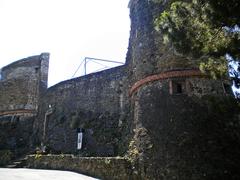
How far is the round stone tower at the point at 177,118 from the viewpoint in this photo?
9.66 metres

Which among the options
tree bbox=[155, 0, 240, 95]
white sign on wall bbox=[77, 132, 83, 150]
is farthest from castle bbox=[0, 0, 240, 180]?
tree bbox=[155, 0, 240, 95]

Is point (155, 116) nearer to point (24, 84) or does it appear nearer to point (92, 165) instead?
point (92, 165)

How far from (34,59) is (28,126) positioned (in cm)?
530

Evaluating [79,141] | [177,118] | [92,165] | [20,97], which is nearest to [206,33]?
[177,118]

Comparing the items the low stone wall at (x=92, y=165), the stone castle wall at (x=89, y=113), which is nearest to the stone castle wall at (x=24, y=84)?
the stone castle wall at (x=89, y=113)

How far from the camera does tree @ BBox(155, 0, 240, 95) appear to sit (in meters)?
7.84

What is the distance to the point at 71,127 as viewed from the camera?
1895 cm

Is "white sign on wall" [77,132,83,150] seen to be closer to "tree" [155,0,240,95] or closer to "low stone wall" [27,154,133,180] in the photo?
"low stone wall" [27,154,133,180]

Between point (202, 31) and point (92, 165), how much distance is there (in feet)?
22.4

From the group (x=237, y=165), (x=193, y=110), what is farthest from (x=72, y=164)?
(x=237, y=165)

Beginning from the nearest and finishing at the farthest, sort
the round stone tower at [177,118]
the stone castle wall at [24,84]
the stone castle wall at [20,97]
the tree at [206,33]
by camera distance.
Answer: the tree at [206,33] < the round stone tower at [177,118] < the stone castle wall at [20,97] < the stone castle wall at [24,84]

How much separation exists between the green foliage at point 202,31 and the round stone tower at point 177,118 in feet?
5.61

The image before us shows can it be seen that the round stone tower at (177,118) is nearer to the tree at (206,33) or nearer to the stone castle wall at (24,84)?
the tree at (206,33)

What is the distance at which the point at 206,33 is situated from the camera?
846cm
